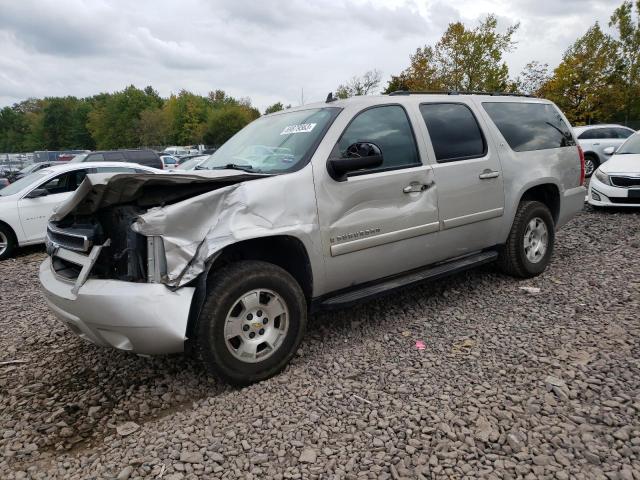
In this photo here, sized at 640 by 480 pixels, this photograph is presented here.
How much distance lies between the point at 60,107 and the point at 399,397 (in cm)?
10365

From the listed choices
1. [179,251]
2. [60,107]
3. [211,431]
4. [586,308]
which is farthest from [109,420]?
[60,107]

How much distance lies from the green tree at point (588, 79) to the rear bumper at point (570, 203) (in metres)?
25.4

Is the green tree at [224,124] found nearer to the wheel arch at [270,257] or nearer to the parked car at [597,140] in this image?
the parked car at [597,140]

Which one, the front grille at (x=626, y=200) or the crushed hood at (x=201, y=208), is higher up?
the crushed hood at (x=201, y=208)

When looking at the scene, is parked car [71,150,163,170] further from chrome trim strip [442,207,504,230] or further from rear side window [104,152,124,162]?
chrome trim strip [442,207,504,230]

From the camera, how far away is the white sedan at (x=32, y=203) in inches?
297

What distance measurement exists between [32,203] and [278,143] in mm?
5982

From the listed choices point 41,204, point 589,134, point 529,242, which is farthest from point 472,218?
point 589,134

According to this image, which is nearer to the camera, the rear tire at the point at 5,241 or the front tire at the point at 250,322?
the front tire at the point at 250,322

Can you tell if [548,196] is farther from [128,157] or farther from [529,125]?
[128,157]

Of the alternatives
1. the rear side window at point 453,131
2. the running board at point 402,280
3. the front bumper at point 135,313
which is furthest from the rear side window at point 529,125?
the front bumper at point 135,313

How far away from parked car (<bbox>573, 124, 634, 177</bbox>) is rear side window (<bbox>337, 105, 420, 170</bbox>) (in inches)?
461

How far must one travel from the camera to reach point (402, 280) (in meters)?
3.72

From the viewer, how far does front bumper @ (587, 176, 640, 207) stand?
26.0ft
